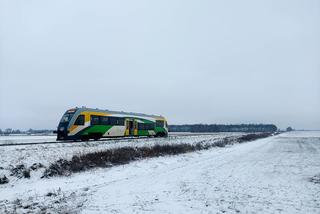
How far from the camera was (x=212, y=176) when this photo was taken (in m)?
13.0

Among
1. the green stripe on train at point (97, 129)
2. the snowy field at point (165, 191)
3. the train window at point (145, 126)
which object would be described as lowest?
the snowy field at point (165, 191)

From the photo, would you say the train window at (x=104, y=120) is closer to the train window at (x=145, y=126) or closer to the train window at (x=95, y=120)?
the train window at (x=95, y=120)

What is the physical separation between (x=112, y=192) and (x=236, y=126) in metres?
170

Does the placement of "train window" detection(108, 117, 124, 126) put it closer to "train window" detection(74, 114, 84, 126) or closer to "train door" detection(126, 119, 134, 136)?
"train door" detection(126, 119, 134, 136)

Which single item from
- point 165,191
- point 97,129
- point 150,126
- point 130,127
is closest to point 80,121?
point 97,129

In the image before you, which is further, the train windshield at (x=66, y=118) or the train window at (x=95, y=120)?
the train window at (x=95, y=120)

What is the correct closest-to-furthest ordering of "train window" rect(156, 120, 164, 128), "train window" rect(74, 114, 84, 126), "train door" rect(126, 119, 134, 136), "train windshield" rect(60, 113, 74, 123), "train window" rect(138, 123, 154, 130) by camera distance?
"train windshield" rect(60, 113, 74, 123)
"train window" rect(74, 114, 84, 126)
"train door" rect(126, 119, 134, 136)
"train window" rect(138, 123, 154, 130)
"train window" rect(156, 120, 164, 128)

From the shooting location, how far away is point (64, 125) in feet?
92.8

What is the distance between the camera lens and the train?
28.3 m

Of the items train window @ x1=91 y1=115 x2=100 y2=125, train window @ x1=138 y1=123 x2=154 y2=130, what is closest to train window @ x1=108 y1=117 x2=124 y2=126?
train window @ x1=91 y1=115 x2=100 y2=125

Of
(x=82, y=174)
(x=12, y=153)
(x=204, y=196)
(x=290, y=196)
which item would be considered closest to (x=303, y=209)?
(x=290, y=196)

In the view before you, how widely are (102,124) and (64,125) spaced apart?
4.85m

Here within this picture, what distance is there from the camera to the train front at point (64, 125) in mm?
27837

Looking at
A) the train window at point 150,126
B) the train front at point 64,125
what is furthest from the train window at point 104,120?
the train window at point 150,126
